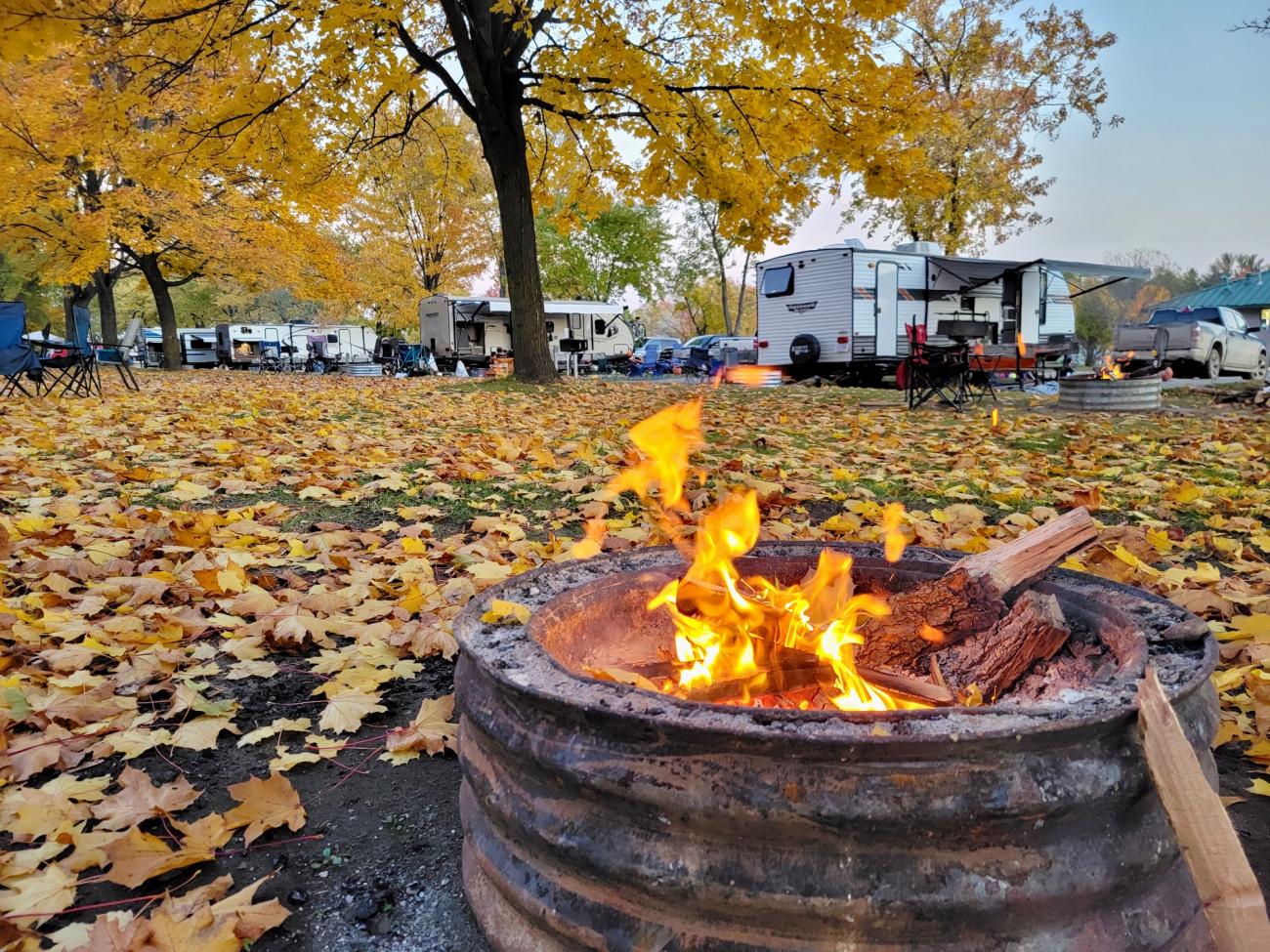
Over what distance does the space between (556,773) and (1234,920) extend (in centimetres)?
98

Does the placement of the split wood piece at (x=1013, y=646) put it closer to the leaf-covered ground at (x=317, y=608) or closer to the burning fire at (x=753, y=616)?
the burning fire at (x=753, y=616)

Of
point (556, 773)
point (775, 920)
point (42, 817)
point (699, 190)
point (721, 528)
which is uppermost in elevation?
point (699, 190)

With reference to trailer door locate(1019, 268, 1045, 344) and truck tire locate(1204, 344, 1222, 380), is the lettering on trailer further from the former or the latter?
truck tire locate(1204, 344, 1222, 380)

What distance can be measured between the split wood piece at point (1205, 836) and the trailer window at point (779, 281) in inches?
776

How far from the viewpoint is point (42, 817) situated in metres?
1.81

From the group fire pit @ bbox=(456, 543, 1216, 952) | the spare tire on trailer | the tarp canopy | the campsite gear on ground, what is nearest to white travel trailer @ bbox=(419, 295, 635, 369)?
the tarp canopy

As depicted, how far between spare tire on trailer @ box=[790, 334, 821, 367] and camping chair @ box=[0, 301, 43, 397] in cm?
1556

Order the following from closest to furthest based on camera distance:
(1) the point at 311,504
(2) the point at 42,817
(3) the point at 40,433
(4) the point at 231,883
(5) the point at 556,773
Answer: (5) the point at 556,773
(4) the point at 231,883
(2) the point at 42,817
(1) the point at 311,504
(3) the point at 40,433

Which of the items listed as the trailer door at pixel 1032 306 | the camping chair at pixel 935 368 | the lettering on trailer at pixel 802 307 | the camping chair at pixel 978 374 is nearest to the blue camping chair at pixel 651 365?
the lettering on trailer at pixel 802 307

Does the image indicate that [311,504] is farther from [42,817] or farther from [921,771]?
[921,771]

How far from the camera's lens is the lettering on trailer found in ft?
63.6

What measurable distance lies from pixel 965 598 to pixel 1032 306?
73.3ft

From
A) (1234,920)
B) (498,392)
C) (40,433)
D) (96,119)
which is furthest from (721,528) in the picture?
(96,119)

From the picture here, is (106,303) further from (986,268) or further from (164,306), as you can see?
(986,268)
